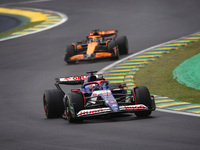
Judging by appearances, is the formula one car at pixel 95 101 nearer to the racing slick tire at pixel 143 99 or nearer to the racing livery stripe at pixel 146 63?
the racing slick tire at pixel 143 99

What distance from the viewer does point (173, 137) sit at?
11320 millimetres

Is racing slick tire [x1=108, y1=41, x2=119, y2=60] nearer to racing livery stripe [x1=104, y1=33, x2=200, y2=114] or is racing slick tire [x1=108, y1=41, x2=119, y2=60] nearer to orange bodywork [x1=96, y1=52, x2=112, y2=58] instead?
orange bodywork [x1=96, y1=52, x2=112, y2=58]

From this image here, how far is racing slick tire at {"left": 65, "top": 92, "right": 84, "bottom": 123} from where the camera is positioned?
14141mm

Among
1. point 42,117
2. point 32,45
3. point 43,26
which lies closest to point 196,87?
point 42,117

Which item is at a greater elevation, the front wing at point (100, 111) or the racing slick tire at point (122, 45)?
the racing slick tire at point (122, 45)

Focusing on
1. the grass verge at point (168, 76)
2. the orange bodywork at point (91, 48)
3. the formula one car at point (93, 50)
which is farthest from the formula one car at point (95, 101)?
the orange bodywork at point (91, 48)

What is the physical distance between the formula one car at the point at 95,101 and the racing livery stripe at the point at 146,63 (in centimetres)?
153

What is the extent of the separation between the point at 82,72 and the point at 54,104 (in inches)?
349

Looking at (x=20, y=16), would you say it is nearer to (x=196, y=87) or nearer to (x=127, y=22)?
(x=127, y=22)

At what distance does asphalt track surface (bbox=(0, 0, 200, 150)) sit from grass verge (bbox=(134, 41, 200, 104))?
107 inches

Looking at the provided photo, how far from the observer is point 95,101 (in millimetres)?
14711

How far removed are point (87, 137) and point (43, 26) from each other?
87.8 ft

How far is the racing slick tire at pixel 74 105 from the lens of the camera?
1414cm

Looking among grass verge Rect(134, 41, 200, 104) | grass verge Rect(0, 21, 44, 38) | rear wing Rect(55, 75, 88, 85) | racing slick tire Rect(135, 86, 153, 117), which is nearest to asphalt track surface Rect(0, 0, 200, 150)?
racing slick tire Rect(135, 86, 153, 117)
